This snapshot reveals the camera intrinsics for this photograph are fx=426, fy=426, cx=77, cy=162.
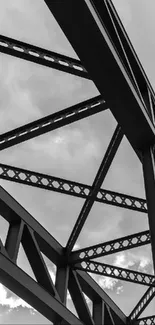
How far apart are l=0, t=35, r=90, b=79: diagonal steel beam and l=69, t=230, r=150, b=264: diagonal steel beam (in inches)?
268

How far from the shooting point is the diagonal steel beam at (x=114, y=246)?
13.0 m

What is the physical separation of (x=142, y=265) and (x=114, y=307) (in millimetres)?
2202

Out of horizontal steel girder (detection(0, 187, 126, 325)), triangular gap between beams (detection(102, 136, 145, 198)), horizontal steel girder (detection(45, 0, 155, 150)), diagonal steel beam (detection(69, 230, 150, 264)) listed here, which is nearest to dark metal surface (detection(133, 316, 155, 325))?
horizontal steel girder (detection(0, 187, 126, 325))

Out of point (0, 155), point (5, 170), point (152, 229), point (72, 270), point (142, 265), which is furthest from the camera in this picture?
point (142, 265)

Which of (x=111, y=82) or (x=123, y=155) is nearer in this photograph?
(x=111, y=82)

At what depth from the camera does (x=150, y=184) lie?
7250 millimetres

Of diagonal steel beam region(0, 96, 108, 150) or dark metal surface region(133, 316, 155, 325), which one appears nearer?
diagonal steel beam region(0, 96, 108, 150)

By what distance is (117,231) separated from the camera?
15.2m

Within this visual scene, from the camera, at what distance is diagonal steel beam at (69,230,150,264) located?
13.0 metres

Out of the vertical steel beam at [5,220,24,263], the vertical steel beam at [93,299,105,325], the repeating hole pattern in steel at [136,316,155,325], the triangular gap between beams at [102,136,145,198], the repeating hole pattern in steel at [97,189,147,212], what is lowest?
the repeating hole pattern in steel at [136,316,155,325]

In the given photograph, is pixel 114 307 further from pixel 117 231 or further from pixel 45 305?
pixel 45 305

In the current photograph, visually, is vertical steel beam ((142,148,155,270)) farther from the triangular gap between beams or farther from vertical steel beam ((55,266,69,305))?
vertical steel beam ((55,266,69,305))

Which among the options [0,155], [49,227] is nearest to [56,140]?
[0,155]

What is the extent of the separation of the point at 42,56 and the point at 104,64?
1.62 m
